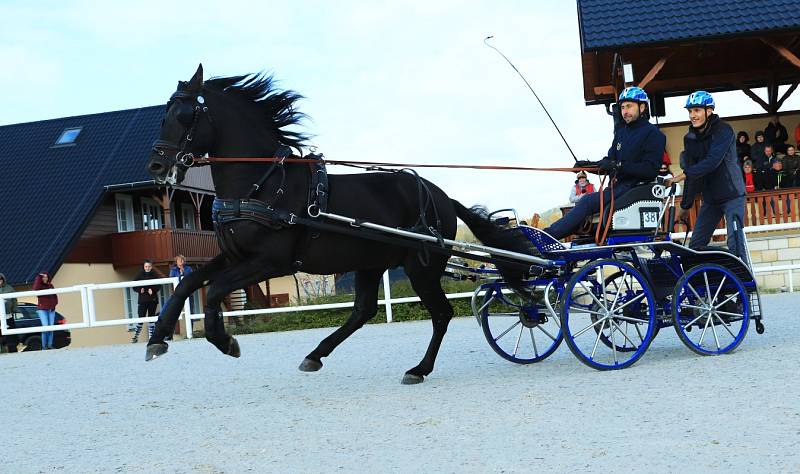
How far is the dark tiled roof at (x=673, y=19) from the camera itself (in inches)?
717

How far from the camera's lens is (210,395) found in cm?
773

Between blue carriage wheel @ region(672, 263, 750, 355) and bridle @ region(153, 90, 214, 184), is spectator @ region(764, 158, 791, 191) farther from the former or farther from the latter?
bridle @ region(153, 90, 214, 184)

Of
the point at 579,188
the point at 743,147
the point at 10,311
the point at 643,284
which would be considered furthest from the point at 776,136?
the point at 10,311

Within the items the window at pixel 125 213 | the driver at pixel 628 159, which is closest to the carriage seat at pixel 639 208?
the driver at pixel 628 159

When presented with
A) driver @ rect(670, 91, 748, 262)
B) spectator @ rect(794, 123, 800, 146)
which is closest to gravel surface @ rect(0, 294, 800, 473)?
driver @ rect(670, 91, 748, 262)

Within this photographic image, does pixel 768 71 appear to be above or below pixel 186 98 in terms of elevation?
above

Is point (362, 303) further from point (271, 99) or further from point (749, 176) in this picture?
point (749, 176)

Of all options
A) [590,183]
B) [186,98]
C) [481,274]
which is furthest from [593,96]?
[186,98]

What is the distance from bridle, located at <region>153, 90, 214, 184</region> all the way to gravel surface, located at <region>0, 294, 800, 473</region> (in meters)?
1.80

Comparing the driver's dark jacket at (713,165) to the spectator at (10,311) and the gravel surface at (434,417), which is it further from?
the spectator at (10,311)

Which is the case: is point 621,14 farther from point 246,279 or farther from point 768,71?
point 246,279

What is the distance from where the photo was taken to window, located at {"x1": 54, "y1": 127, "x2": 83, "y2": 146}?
3975 centimetres

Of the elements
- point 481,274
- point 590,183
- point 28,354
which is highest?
point 590,183

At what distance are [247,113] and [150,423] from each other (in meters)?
2.56
